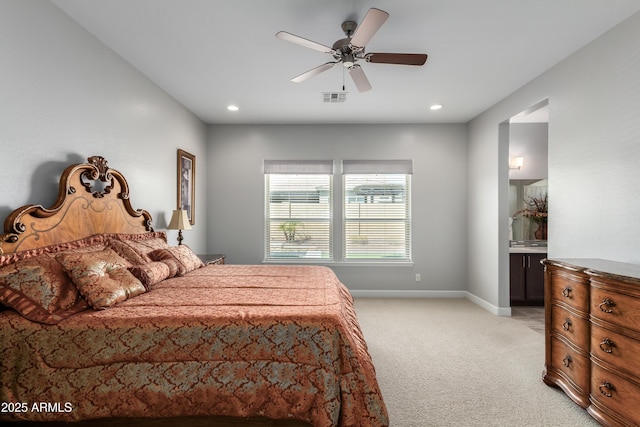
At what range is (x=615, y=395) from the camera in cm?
186

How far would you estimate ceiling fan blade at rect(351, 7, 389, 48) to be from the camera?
1770 mm

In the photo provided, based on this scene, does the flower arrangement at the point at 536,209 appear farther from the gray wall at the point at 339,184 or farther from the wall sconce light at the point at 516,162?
the gray wall at the point at 339,184

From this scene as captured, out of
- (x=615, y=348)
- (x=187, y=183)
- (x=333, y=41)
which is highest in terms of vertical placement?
(x=333, y=41)

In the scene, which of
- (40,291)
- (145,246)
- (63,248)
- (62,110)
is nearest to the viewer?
(40,291)

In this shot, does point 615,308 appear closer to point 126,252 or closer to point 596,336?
point 596,336

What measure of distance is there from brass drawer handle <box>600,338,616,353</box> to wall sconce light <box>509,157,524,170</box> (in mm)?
3541

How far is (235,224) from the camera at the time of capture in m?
5.01

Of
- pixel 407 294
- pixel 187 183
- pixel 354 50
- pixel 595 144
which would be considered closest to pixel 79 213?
pixel 187 183

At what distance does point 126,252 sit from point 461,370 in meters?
2.95

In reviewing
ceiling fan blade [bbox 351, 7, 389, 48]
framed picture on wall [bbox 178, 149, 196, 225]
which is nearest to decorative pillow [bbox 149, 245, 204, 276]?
framed picture on wall [bbox 178, 149, 196, 225]

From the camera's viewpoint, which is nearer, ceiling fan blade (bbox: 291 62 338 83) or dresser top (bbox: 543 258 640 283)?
dresser top (bbox: 543 258 640 283)

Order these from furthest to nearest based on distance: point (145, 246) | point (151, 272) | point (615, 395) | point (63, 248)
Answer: point (145, 246) < point (151, 272) < point (63, 248) < point (615, 395)

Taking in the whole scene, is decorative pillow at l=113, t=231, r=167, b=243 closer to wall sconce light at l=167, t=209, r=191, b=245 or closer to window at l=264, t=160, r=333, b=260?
wall sconce light at l=167, t=209, r=191, b=245

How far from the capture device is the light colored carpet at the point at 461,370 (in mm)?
2076
